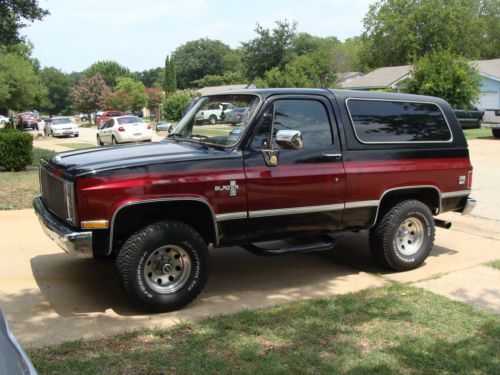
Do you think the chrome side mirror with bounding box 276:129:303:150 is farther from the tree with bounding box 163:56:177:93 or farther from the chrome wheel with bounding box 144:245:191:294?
the tree with bounding box 163:56:177:93

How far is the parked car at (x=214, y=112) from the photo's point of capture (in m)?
5.58

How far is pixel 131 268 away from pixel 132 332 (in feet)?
1.76

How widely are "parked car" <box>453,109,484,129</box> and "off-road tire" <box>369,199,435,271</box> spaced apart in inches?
1077

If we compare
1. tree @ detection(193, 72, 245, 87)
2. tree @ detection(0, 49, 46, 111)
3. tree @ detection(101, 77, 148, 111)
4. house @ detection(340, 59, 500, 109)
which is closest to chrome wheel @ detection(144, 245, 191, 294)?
house @ detection(340, 59, 500, 109)

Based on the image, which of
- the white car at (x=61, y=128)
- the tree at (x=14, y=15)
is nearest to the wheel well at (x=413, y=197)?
the tree at (x=14, y=15)

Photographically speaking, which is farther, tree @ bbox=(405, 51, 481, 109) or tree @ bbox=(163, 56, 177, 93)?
tree @ bbox=(163, 56, 177, 93)

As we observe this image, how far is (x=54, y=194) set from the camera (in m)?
5.19

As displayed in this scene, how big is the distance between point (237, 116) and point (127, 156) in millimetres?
1174

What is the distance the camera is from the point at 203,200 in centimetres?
488

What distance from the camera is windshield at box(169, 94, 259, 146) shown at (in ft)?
17.5

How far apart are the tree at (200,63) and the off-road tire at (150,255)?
407 ft

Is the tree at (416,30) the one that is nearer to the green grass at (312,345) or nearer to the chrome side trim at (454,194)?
the chrome side trim at (454,194)

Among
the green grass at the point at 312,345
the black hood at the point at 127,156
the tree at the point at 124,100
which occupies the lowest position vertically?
the green grass at the point at 312,345

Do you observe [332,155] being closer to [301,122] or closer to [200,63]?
[301,122]
